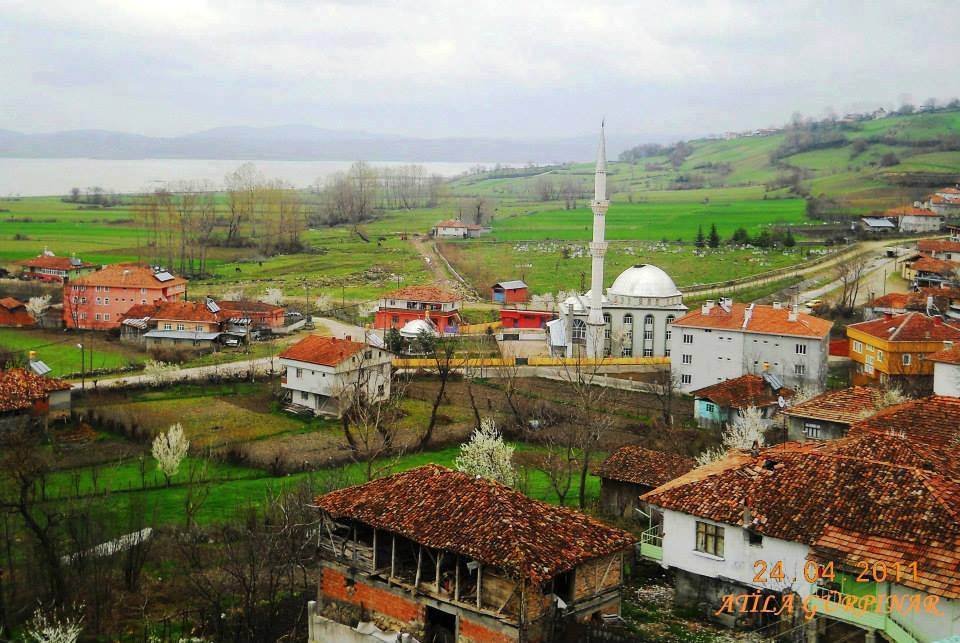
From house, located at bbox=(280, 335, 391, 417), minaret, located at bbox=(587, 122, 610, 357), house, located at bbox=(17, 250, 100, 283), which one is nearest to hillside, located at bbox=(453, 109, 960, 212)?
minaret, located at bbox=(587, 122, 610, 357)

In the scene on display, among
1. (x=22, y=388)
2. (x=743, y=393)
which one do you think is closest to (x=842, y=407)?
(x=743, y=393)

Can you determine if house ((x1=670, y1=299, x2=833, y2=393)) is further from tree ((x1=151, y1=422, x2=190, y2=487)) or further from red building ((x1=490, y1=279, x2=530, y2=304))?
tree ((x1=151, y1=422, x2=190, y2=487))

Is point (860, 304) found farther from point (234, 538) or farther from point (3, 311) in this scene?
point (3, 311)

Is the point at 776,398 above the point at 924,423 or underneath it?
underneath

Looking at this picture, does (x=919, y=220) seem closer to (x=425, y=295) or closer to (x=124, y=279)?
(x=425, y=295)

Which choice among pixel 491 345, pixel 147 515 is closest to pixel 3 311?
pixel 491 345

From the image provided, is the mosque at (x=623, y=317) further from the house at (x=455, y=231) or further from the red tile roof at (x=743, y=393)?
the house at (x=455, y=231)
